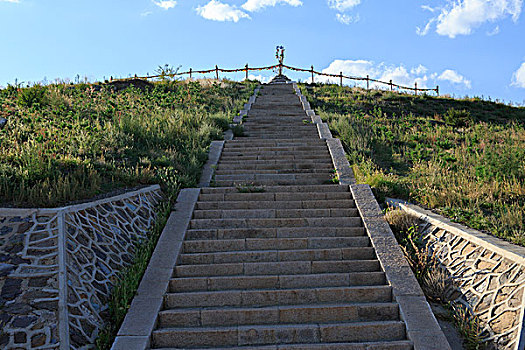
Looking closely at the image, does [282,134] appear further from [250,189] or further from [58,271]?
[58,271]

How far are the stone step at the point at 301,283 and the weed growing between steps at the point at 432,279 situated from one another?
0.64 metres

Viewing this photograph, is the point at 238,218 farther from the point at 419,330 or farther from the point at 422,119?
the point at 422,119

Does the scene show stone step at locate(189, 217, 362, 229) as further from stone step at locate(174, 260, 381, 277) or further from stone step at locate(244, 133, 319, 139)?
stone step at locate(244, 133, 319, 139)

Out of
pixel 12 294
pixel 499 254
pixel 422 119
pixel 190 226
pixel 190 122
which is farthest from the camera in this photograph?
pixel 422 119

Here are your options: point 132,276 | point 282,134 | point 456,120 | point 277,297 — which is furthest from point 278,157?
point 456,120

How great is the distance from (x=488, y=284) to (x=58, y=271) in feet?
18.4

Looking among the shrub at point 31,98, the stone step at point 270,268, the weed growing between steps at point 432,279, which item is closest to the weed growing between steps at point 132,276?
the stone step at point 270,268

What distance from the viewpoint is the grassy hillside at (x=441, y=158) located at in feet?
25.9

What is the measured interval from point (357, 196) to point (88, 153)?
587 centimetres

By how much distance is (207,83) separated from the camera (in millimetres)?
26547

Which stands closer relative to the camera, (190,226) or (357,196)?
(190,226)

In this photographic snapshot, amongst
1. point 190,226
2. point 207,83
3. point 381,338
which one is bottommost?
point 381,338

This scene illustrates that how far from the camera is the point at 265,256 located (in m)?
7.13

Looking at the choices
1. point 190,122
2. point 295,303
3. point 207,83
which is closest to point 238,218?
point 295,303
